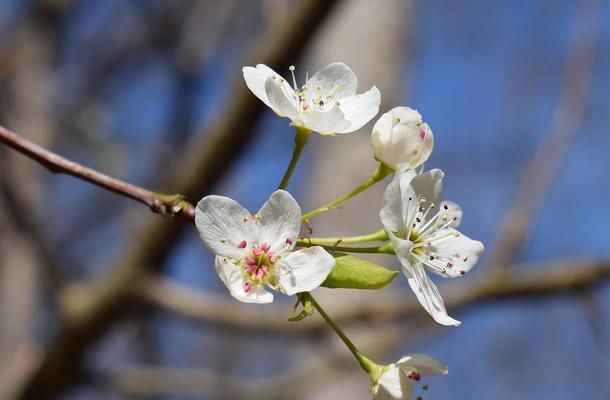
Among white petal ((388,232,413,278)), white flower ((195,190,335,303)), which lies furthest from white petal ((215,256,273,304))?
white petal ((388,232,413,278))

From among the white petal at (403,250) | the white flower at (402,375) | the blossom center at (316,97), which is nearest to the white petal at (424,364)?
the white flower at (402,375)

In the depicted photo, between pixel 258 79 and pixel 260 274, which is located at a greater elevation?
pixel 258 79

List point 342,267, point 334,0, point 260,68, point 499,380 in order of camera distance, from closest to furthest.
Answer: point 342,267
point 260,68
point 334,0
point 499,380

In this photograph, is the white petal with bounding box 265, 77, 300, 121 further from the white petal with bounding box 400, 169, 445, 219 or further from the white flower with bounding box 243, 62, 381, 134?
the white petal with bounding box 400, 169, 445, 219

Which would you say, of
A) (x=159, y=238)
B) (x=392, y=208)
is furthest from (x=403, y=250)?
(x=159, y=238)

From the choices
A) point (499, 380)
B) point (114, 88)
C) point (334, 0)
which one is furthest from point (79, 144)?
point (499, 380)

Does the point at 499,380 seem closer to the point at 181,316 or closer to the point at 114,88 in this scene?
the point at 114,88

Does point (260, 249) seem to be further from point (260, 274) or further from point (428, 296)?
point (428, 296)
